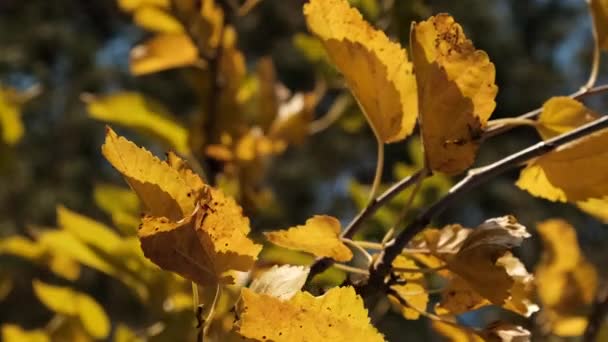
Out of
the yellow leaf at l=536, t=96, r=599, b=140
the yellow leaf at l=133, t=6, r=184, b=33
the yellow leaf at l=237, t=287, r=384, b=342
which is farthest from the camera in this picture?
the yellow leaf at l=133, t=6, r=184, b=33

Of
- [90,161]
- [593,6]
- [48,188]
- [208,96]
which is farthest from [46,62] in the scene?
[593,6]

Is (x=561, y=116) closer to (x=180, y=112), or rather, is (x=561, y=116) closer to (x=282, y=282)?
(x=282, y=282)

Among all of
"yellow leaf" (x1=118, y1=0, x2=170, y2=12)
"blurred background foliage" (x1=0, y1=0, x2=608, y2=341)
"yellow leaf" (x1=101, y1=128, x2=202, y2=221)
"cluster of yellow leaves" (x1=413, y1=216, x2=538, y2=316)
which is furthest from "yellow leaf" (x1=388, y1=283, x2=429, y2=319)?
"blurred background foliage" (x1=0, y1=0, x2=608, y2=341)

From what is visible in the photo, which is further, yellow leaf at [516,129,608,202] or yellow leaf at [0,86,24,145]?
yellow leaf at [0,86,24,145]

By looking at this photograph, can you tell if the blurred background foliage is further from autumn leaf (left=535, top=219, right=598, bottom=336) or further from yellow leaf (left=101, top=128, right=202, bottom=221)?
yellow leaf (left=101, top=128, right=202, bottom=221)

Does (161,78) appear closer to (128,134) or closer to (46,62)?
(46,62)

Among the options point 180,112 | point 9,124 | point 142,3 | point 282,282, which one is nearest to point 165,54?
point 142,3
